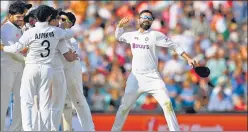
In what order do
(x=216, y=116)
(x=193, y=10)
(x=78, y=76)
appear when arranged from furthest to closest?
(x=193, y=10) → (x=216, y=116) → (x=78, y=76)

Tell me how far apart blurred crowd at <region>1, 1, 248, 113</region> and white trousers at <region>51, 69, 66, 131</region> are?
6.11m

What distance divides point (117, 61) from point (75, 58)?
26.8 ft

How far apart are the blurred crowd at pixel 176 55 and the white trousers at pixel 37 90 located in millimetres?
6257

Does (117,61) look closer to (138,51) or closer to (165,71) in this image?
(165,71)

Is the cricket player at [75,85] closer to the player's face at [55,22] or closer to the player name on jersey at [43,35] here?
the player's face at [55,22]

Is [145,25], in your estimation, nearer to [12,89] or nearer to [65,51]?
[65,51]

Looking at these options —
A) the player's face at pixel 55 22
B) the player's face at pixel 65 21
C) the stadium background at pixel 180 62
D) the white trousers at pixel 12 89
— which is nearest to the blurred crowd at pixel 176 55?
the stadium background at pixel 180 62

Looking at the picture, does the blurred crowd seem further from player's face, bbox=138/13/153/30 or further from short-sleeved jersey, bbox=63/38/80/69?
player's face, bbox=138/13/153/30

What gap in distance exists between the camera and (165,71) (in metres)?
22.7

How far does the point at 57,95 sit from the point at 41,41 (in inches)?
38.0

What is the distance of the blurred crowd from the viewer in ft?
70.3

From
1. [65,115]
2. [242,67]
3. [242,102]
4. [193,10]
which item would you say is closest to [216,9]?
[193,10]

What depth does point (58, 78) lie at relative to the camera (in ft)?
48.8

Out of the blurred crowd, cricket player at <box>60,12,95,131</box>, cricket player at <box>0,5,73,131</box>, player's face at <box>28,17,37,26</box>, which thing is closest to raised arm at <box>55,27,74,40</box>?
cricket player at <box>0,5,73,131</box>
